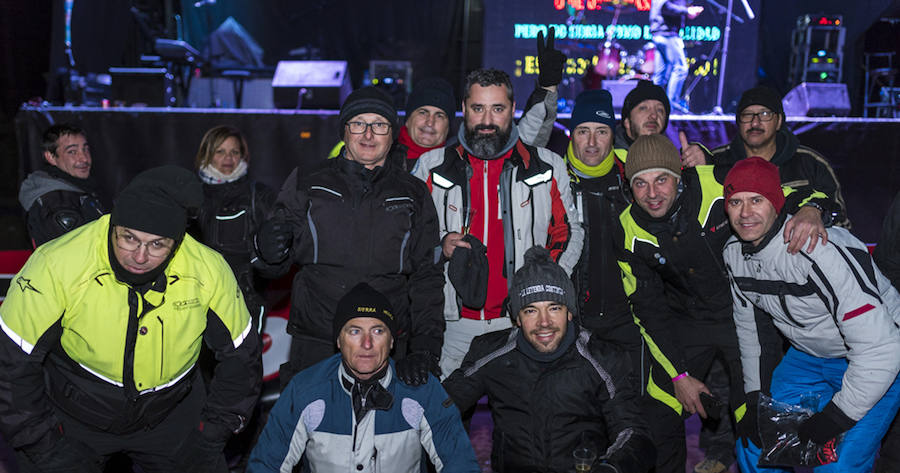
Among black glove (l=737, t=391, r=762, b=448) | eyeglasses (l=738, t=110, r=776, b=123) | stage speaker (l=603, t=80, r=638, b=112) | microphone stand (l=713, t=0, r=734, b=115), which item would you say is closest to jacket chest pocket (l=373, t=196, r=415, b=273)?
black glove (l=737, t=391, r=762, b=448)

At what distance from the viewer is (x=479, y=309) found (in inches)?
137

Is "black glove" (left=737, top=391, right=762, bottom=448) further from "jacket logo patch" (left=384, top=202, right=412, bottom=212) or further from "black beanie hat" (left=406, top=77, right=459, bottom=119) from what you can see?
"black beanie hat" (left=406, top=77, right=459, bottom=119)

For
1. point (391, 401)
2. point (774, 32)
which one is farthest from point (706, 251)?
point (774, 32)

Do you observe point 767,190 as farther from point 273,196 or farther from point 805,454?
point 273,196

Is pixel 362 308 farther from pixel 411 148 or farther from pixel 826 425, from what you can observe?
pixel 826 425

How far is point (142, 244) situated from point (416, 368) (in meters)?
1.16

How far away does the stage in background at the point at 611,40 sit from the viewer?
10.7 m

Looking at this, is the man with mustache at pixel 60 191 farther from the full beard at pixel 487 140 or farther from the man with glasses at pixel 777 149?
the man with glasses at pixel 777 149

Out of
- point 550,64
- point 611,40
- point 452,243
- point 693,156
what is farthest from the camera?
point 611,40

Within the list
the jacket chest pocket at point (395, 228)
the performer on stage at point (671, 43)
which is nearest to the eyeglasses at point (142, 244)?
the jacket chest pocket at point (395, 228)

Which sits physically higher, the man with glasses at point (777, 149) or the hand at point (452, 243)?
the man with glasses at point (777, 149)

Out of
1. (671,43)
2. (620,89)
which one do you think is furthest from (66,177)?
(671,43)

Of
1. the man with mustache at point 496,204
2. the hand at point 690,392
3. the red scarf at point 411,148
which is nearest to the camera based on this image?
the hand at point 690,392

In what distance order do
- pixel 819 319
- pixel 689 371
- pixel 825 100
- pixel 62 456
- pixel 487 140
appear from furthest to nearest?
pixel 825 100 < pixel 689 371 < pixel 487 140 < pixel 819 319 < pixel 62 456
